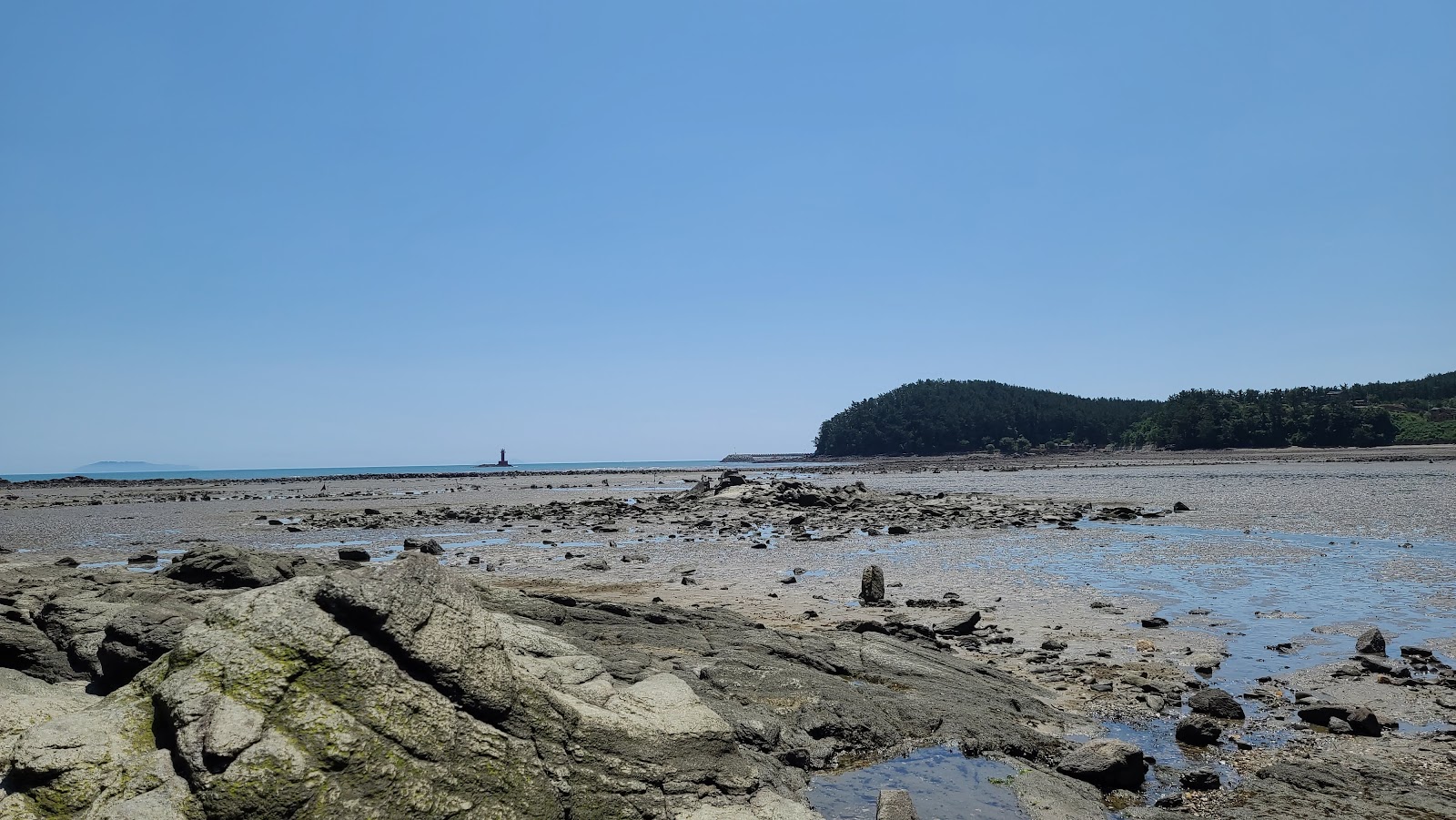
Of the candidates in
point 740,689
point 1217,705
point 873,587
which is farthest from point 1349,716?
point 873,587

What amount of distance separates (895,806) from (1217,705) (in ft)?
17.1

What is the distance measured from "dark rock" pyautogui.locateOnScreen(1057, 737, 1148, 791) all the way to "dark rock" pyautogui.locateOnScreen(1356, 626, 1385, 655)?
671 cm

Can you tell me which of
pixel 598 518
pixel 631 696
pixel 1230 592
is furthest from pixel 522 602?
pixel 598 518

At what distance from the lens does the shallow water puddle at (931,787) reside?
7.14m

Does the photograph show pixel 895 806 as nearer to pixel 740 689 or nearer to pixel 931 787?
pixel 931 787

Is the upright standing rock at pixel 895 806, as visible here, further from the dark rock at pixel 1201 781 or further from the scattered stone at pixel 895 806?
the dark rock at pixel 1201 781

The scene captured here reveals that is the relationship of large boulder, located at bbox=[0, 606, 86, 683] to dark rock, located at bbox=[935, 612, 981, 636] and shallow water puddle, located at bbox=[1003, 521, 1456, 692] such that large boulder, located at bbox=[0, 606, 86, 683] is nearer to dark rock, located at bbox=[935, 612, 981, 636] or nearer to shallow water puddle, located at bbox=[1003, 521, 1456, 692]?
dark rock, located at bbox=[935, 612, 981, 636]

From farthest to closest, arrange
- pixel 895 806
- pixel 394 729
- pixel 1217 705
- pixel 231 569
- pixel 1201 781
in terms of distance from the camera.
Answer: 1. pixel 231 569
2. pixel 1217 705
3. pixel 1201 781
4. pixel 895 806
5. pixel 394 729

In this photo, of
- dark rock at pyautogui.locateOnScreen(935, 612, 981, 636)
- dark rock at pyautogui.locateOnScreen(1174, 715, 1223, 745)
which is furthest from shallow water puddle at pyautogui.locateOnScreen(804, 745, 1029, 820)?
dark rock at pyautogui.locateOnScreen(935, 612, 981, 636)

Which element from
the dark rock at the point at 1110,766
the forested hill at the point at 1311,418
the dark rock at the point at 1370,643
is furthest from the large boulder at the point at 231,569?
the forested hill at the point at 1311,418

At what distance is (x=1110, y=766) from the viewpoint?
7.75 meters

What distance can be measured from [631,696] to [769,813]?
172cm

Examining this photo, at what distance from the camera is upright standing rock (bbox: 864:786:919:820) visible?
6680 mm

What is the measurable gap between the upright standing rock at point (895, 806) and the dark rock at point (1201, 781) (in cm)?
277
